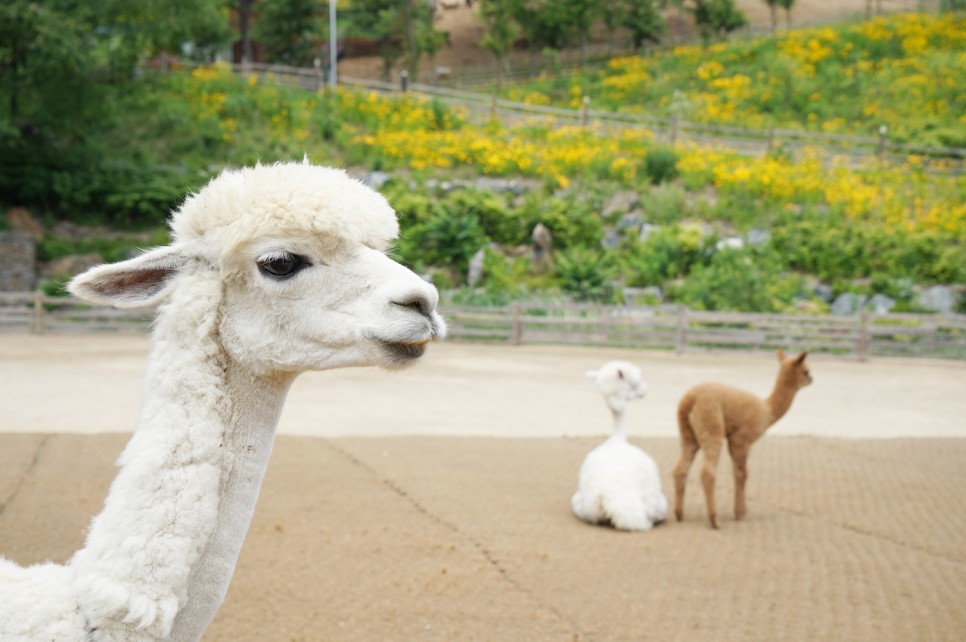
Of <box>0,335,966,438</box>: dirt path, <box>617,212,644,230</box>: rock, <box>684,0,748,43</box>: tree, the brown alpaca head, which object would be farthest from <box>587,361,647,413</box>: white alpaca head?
<box>684,0,748,43</box>: tree

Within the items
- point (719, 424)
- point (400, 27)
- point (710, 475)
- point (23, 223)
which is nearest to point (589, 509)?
point (710, 475)

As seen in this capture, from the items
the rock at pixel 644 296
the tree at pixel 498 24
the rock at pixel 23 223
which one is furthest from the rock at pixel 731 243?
the rock at pixel 23 223

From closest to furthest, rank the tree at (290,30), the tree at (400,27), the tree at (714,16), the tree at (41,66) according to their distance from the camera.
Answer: the tree at (41,66), the tree at (400,27), the tree at (714,16), the tree at (290,30)

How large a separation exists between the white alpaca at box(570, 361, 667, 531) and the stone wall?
62.2 ft

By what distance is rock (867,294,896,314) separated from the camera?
21.2 metres

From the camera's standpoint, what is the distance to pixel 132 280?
7.21 feet

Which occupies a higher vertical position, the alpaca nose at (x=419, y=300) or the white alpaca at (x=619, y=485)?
the alpaca nose at (x=419, y=300)

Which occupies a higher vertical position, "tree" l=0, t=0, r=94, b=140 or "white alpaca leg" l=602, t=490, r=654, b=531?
"tree" l=0, t=0, r=94, b=140

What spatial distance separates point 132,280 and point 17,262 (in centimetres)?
2327

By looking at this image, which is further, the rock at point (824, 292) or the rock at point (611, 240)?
the rock at point (611, 240)

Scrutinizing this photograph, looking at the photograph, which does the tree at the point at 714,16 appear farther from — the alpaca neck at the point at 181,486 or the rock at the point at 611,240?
the alpaca neck at the point at 181,486

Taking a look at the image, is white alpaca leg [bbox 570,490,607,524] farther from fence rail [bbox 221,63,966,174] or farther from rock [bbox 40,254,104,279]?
fence rail [bbox 221,63,966,174]

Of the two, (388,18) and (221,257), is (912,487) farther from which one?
(388,18)

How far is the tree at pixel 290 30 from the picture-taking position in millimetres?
41281
